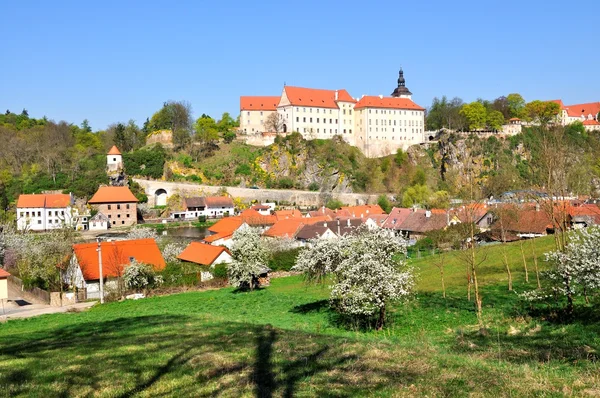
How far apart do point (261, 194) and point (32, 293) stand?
54007 millimetres

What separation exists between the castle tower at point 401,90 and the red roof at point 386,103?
4.27 m

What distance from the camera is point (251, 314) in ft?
73.7

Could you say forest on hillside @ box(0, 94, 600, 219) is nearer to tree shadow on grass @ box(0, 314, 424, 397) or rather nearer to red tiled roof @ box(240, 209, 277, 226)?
red tiled roof @ box(240, 209, 277, 226)

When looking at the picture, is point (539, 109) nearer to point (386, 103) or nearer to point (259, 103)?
point (386, 103)

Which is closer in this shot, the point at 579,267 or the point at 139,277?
the point at 579,267

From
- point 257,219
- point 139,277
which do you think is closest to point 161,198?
point 257,219

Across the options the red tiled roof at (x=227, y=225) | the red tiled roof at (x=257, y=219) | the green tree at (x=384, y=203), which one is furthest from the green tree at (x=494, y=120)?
the red tiled roof at (x=227, y=225)

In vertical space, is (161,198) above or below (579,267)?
above

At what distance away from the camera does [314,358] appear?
10.5 metres

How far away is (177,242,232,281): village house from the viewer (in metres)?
37.0

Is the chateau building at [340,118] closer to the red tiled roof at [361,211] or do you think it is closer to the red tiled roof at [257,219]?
the red tiled roof at [361,211]

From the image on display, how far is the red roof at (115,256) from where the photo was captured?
33.0m

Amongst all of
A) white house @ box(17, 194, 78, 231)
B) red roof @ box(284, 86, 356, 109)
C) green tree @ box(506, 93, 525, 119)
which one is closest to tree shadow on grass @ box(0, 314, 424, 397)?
white house @ box(17, 194, 78, 231)

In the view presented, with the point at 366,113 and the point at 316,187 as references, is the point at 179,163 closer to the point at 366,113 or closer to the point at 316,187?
the point at 316,187
